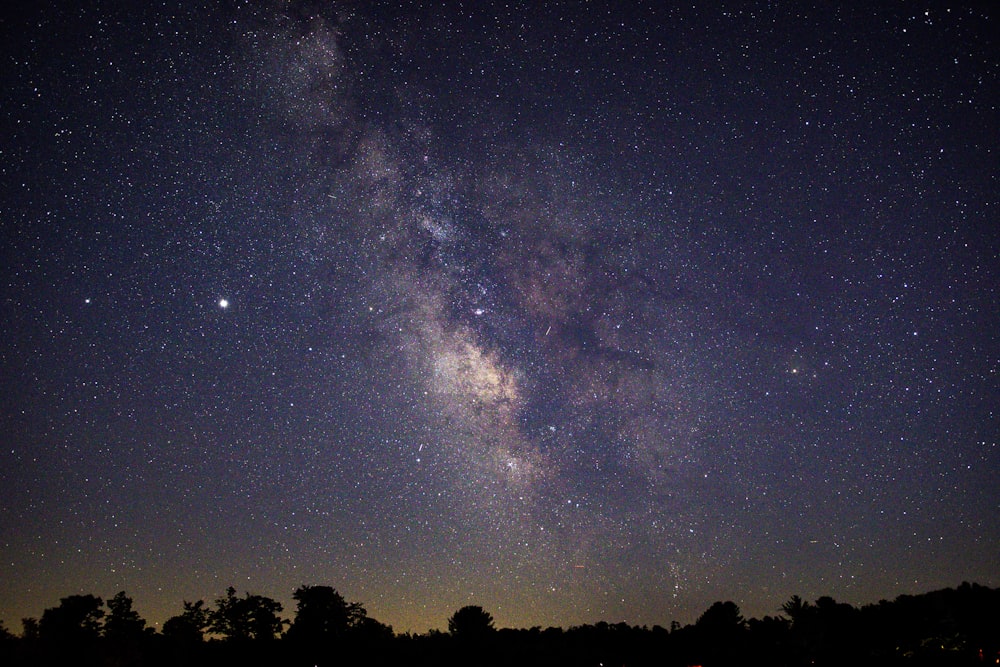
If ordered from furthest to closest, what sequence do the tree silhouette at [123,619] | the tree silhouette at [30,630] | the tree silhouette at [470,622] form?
the tree silhouette at [470,622] < the tree silhouette at [123,619] < the tree silhouette at [30,630]

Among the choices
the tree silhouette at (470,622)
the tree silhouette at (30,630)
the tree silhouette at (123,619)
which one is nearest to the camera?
the tree silhouette at (30,630)

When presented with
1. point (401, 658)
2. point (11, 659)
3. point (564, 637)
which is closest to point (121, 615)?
point (11, 659)

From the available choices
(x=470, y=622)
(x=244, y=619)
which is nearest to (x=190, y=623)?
(x=244, y=619)

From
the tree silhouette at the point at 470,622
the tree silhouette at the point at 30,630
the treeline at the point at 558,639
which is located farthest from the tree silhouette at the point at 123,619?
the tree silhouette at the point at 470,622

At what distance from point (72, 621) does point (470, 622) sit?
1416 inches

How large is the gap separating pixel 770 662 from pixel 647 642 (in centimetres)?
1181

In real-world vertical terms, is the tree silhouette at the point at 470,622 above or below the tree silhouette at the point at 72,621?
below

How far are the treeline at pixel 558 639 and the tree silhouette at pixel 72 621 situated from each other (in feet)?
0.33

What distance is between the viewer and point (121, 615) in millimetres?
50250

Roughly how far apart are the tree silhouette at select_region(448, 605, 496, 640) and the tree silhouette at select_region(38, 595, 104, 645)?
32062mm

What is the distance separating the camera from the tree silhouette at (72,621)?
36.8 metres

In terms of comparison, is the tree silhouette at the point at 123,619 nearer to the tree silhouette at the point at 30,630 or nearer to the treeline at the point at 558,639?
the treeline at the point at 558,639

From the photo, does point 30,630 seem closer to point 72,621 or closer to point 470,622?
point 72,621

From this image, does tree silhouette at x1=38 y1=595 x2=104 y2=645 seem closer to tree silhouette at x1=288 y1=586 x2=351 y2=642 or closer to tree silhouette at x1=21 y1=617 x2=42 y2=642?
tree silhouette at x1=21 y1=617 x2=42 y2=642
